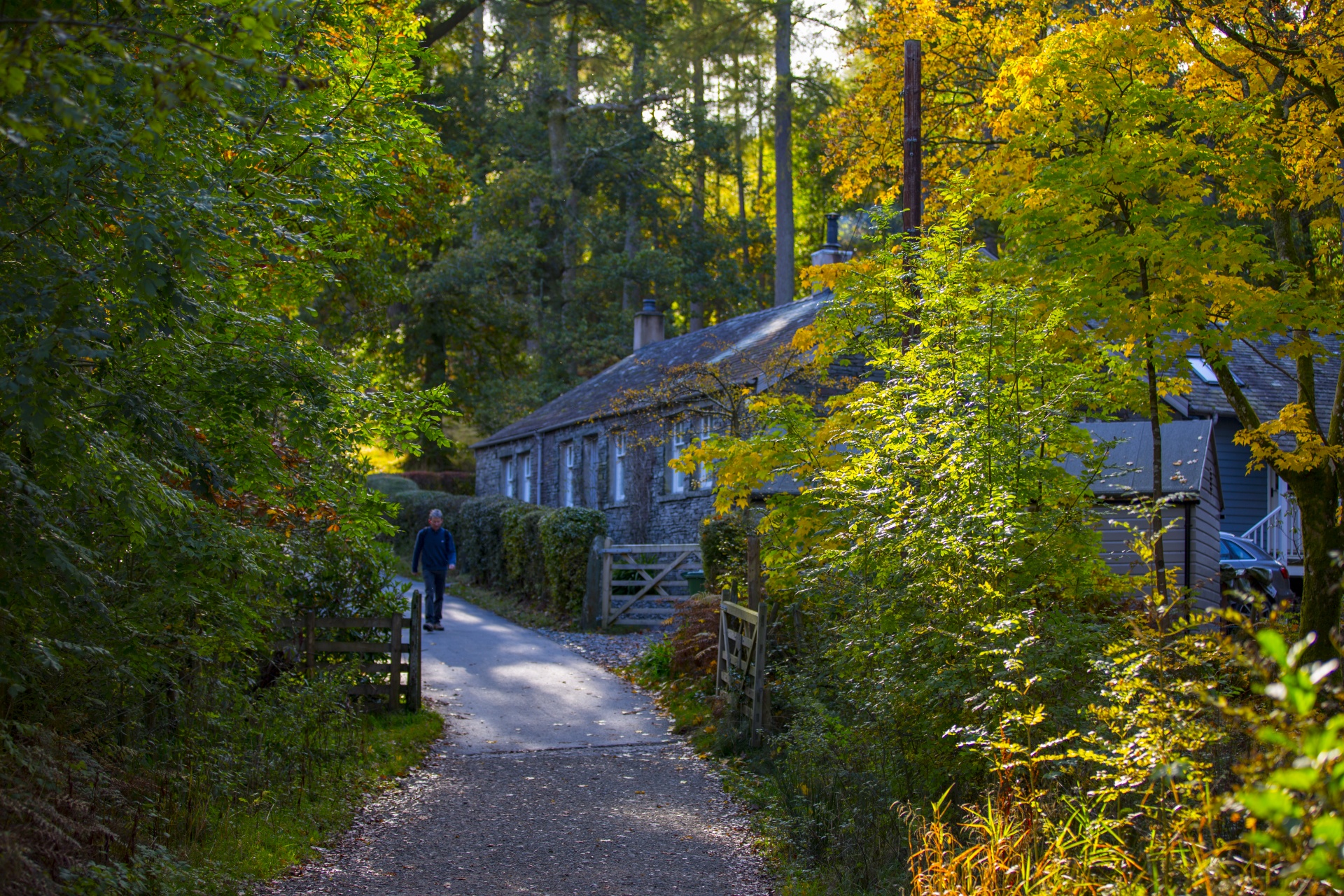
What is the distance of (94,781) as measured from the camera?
561 centimetres

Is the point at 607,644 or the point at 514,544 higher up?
the point at 514,544

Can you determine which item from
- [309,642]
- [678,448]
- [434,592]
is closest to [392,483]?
[678,448]

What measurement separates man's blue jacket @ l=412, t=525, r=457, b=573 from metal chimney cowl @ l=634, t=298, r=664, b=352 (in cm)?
1817

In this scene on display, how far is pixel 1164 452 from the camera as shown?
14445mm

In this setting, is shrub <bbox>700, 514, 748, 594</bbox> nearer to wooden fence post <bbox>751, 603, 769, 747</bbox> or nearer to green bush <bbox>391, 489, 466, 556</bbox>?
wooden fence post <bbox>751, 603, 769, 747</bbox>

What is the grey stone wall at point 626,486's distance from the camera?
23562 mm

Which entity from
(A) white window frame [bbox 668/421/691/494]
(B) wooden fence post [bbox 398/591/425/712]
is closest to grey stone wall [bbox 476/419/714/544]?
(A) white window frame [bbox 668/421/691/494]

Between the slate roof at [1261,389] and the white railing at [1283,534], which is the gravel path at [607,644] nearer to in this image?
the slate roof at [1261,389]

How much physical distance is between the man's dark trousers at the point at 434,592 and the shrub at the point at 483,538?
6.43 m

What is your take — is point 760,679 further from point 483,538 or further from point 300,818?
point 483,538

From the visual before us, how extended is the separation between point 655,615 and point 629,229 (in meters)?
25.9

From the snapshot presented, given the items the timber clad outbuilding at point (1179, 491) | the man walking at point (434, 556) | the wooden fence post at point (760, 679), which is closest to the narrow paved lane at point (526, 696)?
the man walking at point (434, 556)

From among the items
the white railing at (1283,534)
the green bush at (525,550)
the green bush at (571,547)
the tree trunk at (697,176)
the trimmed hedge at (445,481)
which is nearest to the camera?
the green bush at (571,547)

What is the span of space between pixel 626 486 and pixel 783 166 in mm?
14411
